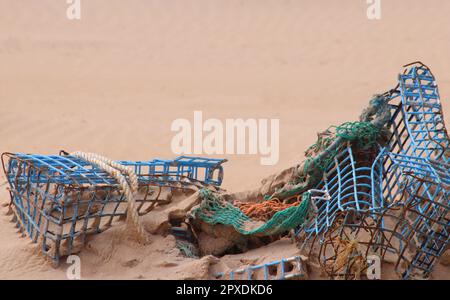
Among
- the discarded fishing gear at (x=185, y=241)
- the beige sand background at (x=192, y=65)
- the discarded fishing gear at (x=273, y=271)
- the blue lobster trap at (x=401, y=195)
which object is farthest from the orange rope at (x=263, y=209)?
the beige sand background at (x=192, y=65)

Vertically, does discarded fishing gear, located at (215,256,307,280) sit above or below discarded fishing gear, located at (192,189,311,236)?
below

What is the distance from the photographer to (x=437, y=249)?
4711 mm

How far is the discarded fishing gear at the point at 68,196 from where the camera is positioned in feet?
16.0

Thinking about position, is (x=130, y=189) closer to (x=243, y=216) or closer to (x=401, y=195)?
(x=243, y=216)

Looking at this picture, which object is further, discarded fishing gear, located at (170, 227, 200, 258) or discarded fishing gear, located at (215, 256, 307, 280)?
discarded fishing gear, located at (170, 227, 200, 258)

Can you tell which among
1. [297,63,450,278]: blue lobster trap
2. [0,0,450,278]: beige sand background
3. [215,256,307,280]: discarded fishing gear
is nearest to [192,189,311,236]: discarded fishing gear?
[297,63,450,278]: blue lobster trap

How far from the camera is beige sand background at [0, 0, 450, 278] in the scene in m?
12.1

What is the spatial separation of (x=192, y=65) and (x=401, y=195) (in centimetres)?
1112

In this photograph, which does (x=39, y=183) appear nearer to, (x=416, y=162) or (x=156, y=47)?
(x=416, y=162)

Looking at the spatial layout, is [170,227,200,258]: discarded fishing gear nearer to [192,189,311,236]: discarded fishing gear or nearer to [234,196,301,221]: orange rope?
[192,189,311,236]: discarded fishing gear

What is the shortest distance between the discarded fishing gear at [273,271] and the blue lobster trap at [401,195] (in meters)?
0.20

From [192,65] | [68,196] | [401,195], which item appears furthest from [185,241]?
[192,65]

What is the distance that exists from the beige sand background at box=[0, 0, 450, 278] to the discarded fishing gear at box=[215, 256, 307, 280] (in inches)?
208

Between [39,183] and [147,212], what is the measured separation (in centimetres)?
79
